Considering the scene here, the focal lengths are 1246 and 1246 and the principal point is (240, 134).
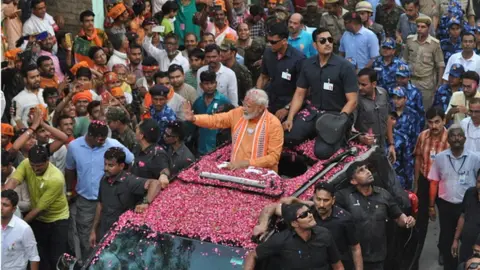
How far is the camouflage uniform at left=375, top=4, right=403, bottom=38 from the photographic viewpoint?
21.4 metres

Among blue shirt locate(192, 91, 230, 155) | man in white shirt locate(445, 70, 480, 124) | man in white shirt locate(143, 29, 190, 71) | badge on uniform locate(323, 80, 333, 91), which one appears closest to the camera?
badge on uniform locate(323, 80, 333, 91)

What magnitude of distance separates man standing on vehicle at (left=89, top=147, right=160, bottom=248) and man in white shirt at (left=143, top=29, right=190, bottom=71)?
5.58 meters

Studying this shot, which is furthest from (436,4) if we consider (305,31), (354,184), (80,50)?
(354,184)

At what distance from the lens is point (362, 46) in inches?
733

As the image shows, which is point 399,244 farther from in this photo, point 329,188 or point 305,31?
point 305,31

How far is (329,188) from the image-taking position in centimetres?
1116

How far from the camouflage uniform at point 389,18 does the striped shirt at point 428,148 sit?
655cm

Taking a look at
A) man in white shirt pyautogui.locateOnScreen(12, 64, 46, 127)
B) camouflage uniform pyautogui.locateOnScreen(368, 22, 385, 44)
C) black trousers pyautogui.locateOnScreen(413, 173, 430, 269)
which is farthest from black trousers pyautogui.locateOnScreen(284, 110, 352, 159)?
camouflage uniform pyautogui.locateOnScreen(368, 22, 385, 44)

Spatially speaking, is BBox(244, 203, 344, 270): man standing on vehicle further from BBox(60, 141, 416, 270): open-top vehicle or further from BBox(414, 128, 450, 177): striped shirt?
BBox(414, 128, 450, 177): striped shirt

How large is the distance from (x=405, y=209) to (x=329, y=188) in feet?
6.11

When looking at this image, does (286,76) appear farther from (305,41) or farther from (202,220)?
(202,220)

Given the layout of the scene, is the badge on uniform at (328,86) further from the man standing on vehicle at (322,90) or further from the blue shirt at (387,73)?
the blue shirt at (387,73)

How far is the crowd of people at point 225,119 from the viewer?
39.3 feet

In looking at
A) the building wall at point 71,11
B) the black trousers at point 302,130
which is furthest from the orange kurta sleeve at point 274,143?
the building wall at point 71,11
